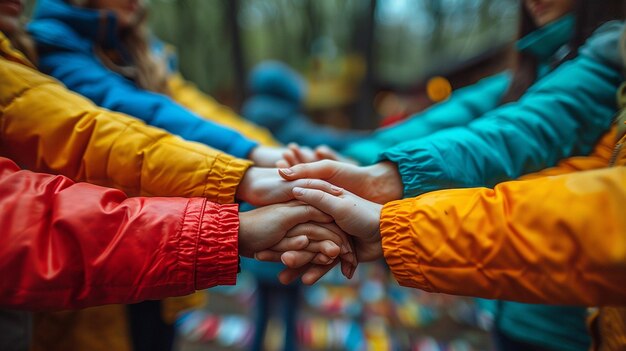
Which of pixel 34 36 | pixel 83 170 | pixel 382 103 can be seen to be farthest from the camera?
pixel 382 103

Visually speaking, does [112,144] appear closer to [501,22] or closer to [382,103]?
[382,103]

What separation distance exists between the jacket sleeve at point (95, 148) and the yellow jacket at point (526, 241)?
734mm

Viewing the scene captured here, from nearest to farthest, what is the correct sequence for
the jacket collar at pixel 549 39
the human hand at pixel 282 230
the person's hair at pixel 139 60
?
1. the human hand at pixel 282 230
2. the jacket collar at pixel 549 39
3. the person's hair at pixel 139 60

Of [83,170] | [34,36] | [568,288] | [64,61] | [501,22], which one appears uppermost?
[34,36]

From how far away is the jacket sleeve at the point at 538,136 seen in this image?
4.65 ft

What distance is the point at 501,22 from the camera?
882 cm

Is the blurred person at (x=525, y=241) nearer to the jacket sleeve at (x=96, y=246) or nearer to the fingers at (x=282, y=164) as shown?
the jacket sleeve at (x=96, y=246)

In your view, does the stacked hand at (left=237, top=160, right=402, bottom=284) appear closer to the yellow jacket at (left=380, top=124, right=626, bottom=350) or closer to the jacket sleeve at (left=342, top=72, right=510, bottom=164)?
the yellow jacket at (left=380, top=124, right=626, bottom=350)

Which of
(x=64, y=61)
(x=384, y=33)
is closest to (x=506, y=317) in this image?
(x=64, y=61)

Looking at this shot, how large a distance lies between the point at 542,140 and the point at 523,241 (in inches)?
28.4

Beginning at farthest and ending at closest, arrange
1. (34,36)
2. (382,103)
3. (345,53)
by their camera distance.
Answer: (345,53) → (382,103) → (34,36)

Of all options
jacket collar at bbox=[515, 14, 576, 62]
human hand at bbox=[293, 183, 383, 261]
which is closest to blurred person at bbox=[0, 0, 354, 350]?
human hand at bbox=[293, 183, 383, 261]

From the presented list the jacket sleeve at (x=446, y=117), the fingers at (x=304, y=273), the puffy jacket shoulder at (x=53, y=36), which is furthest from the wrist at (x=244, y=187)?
the puffy jacket shoulder at (x=53, y=36)

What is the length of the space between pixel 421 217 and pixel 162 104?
137 cm
